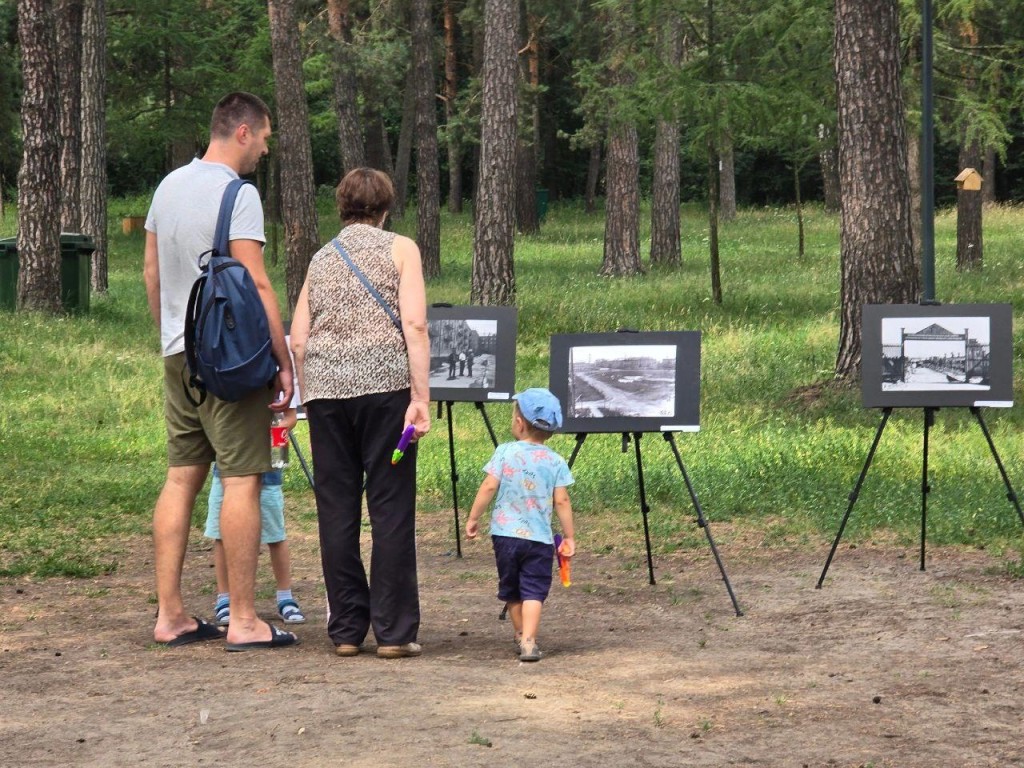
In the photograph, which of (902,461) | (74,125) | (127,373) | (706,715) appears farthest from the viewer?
(74,125)

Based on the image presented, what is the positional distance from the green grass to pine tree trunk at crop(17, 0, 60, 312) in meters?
0.72

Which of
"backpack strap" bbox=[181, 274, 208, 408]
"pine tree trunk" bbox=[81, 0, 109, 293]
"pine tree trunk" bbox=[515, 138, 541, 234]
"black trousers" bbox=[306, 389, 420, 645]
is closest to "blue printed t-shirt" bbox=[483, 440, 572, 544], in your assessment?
"black trousers" bbox=[306, 389, 420, 645]

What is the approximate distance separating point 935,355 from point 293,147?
15.0 meters

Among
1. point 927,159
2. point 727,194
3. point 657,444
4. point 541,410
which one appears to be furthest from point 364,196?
point 727,194

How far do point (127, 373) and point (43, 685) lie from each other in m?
11.7

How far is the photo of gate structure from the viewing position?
29.2ft

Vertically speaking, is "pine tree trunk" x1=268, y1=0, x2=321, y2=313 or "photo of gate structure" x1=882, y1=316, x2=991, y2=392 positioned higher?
"pine tree trunk" x1=268, y1=0, x2=321, y2=313

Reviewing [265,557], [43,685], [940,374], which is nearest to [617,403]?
[940,374]

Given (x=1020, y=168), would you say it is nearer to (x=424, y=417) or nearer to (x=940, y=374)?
(x=940, y=374)

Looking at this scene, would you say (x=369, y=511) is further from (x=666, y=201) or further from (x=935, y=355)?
(x=666, y=201)

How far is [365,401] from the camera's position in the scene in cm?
667

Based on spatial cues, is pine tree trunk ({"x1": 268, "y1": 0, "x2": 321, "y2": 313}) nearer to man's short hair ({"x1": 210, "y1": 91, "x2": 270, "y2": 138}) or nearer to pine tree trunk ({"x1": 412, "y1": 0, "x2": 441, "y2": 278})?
pine tree trunk ({"x1": 412, "y1": 0, "x2": 441, "y2": 278})

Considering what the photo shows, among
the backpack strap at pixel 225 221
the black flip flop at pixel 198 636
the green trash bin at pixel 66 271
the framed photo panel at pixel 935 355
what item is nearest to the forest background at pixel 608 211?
the green trash bin at pixel 66 271

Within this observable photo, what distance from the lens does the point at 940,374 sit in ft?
29.2
